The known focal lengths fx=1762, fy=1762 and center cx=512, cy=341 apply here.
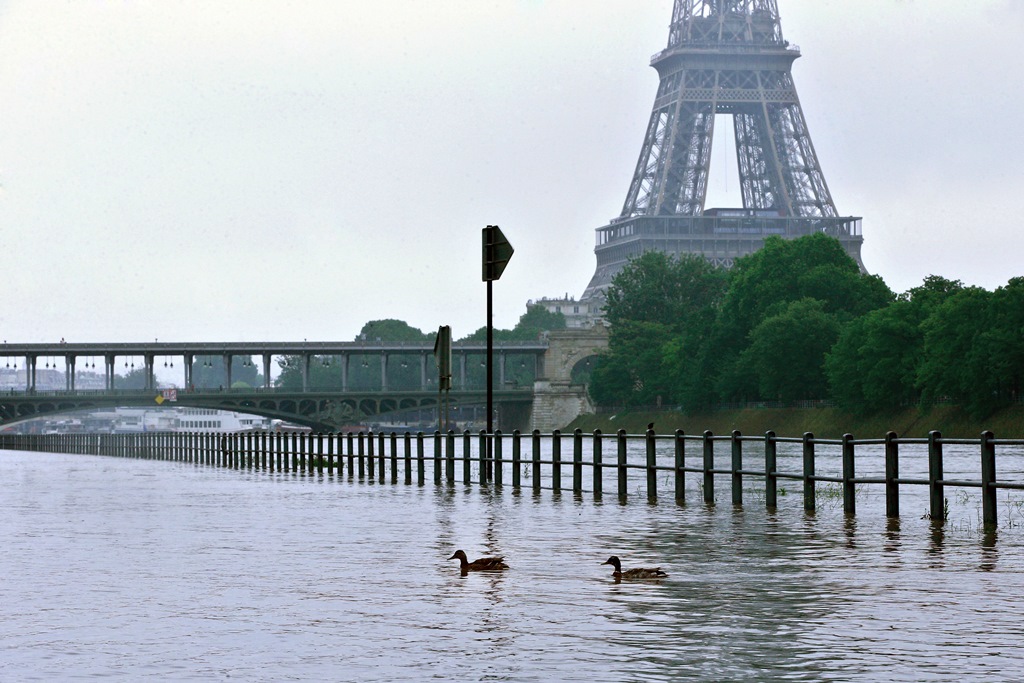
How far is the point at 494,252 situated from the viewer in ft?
120

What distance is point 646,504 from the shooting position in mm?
28172

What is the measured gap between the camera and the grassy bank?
8594 centimetres

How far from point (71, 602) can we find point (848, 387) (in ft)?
299

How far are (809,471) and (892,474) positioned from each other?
2266 millimetres

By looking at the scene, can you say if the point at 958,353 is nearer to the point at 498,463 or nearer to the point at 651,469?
the point at 498,463

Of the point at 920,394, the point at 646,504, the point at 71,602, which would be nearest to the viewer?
the point at 71,602

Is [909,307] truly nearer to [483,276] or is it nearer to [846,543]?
[483,276]

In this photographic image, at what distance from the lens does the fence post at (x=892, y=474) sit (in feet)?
73.6

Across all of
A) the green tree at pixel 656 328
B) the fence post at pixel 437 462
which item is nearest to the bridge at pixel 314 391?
the green tree at pixel 656 328

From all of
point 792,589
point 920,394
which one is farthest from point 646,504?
point 920,394

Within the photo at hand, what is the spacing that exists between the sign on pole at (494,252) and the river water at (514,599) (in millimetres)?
11403

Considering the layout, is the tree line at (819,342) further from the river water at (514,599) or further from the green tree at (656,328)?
the river water at (514,599)

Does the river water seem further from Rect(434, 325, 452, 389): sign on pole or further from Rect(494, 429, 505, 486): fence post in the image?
Rect(434, 325, 452, 389): sign on pole

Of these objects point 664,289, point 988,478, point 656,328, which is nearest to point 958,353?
point 988,478
